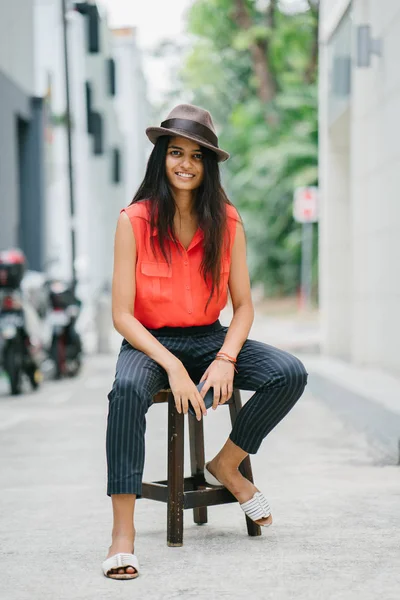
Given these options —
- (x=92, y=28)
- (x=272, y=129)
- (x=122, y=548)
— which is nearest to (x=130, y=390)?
(x=122, y=548)

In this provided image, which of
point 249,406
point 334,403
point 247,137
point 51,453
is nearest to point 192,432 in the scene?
point 249,406

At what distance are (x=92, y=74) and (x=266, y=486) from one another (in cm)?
2292

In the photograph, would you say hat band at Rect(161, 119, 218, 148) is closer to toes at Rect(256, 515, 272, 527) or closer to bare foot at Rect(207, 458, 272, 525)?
bare foot at Rect(207, 458, 272, 525)

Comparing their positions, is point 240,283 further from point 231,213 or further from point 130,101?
point 130,101

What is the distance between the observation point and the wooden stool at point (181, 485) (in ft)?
12.6

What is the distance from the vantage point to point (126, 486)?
3605mm

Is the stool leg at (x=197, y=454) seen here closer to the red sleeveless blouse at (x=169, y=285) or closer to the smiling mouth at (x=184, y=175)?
the red sleeveless blouse at (x=169, y=285)

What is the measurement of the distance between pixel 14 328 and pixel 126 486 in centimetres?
620

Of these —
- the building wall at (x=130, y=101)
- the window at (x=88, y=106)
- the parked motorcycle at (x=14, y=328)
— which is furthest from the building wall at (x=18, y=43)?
the building wall at (x=130, y=101)

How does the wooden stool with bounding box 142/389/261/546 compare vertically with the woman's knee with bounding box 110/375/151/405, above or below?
below

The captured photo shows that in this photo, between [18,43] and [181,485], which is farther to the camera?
[18,43]

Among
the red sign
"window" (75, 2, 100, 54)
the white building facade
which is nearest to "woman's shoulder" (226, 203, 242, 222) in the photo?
the white building facade

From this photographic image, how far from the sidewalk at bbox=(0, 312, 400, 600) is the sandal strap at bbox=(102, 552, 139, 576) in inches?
1.6

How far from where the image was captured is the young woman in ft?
12.9
